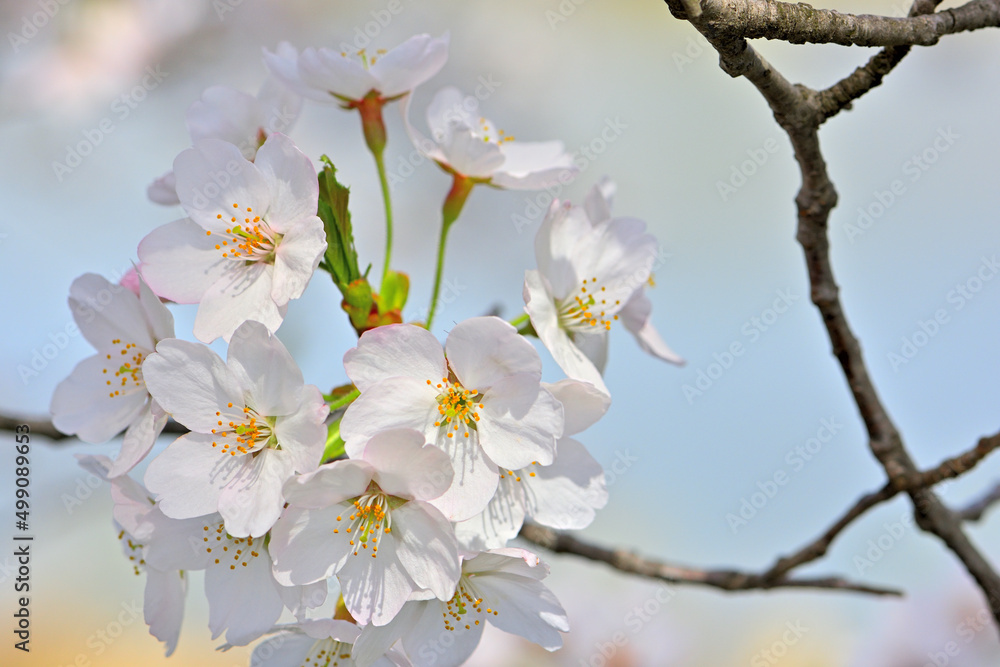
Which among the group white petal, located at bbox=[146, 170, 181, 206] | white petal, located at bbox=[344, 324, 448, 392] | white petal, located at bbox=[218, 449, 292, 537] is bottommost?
white petal, located at bbox=[218, 449, 292, 537]

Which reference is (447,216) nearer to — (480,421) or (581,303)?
(581,303)

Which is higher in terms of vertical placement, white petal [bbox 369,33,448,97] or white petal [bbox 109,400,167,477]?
white petal [bbox 369,33,448,97]

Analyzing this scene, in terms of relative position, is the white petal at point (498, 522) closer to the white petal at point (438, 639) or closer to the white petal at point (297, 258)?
the white petal at point (438, 639)

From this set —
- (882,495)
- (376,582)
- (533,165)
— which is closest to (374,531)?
(376,582)

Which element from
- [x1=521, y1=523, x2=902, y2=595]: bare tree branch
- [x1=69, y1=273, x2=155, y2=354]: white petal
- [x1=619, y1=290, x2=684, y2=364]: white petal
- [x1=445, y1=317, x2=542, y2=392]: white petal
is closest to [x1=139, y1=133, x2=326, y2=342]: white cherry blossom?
[x1=69, y1=273, x2=155, y2=354]: white petal

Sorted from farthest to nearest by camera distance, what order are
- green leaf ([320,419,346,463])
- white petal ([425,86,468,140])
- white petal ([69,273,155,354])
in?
1. white petal ([425,86,468,140])
2. white petal ([69,273,155,354])
3. green leaf ([320,419,346,463])

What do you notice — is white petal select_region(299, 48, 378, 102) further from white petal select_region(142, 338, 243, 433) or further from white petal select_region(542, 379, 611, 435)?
white petal select_region(542, 379, 611, 435)

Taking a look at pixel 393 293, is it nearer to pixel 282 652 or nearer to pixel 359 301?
pixel 359 301

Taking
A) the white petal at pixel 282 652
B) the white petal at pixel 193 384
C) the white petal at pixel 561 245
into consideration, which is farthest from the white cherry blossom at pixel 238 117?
the white petal at pixel 282 652
